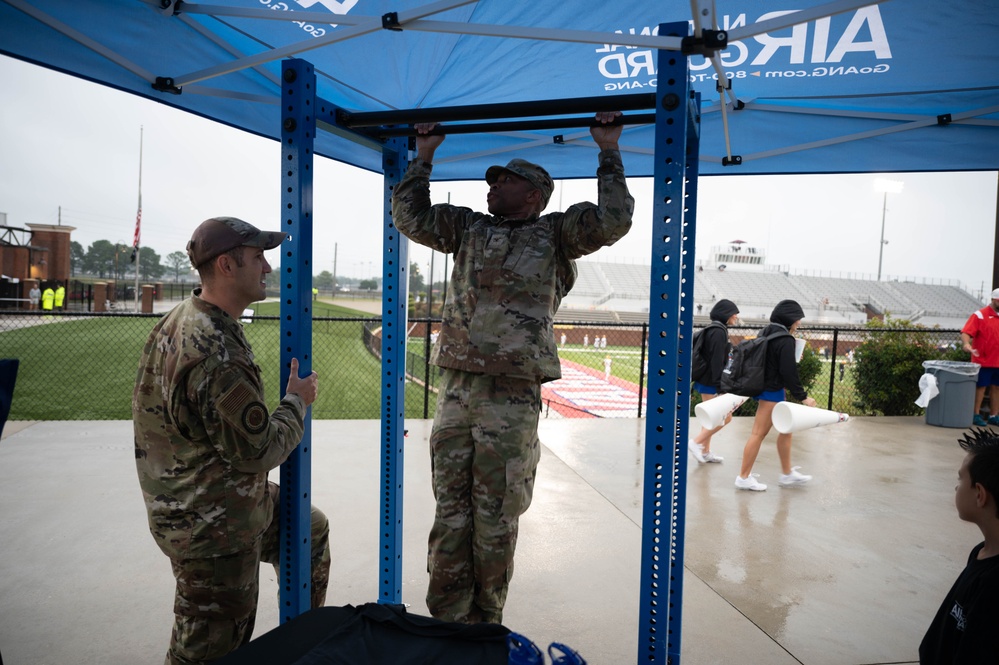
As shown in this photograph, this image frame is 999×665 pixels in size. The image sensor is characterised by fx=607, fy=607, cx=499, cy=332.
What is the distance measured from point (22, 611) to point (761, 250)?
102 meters

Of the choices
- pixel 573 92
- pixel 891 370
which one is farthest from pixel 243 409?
pixel 891 370

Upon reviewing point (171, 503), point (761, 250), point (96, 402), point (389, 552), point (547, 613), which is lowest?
point (96, 402)

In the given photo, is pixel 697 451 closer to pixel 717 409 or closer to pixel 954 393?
pixel 717 409

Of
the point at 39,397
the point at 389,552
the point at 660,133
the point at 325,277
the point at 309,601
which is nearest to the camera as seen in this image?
the point at 660,133

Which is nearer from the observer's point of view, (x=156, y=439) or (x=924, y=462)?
(x=156, y=439)

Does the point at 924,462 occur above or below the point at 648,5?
below

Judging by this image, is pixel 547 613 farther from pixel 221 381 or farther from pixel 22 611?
pixel 22 611

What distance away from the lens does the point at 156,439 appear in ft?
5.96

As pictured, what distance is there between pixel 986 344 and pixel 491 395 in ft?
28.7

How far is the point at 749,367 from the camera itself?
5.48m

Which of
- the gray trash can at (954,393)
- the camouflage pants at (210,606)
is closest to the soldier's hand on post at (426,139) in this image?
the camouflage pants at (210,606)

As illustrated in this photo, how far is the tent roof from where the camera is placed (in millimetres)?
2525

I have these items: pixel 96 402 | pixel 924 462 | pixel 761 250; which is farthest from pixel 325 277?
pixel 924 462

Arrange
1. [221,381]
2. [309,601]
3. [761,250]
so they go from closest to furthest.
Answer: [221,381] → [309,601] → [761,250]
